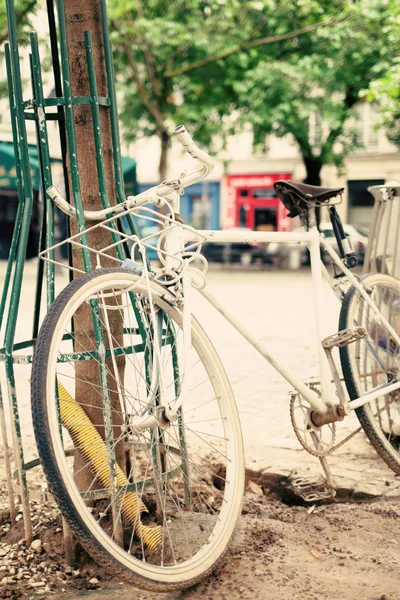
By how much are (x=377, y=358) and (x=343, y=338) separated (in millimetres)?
572

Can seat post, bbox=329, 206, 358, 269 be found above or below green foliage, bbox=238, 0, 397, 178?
below

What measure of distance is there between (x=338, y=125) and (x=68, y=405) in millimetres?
16175

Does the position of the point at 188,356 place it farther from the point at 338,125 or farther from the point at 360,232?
the point at 360,232

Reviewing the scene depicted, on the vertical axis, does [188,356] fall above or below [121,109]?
below

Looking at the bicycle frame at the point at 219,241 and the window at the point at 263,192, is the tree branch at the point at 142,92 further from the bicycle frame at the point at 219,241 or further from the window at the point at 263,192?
the bicycle frame at the point at 219,241

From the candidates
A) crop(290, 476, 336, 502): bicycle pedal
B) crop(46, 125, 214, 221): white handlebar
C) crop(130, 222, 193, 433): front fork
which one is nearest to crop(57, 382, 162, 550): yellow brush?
crop(130, 222, 193, 433): front fork

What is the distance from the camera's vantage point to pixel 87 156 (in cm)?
265

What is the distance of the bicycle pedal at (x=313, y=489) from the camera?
2.99 m

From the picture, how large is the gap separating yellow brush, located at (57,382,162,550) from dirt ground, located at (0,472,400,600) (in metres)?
0.21

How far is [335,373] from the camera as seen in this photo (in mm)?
3021

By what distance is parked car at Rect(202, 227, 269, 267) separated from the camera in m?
21.4

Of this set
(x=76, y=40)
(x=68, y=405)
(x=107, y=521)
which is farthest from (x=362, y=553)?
(x=76, y=40)

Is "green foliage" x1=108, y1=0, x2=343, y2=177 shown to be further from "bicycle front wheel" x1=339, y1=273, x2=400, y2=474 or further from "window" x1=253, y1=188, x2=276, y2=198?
Answer: "window" x1=253, y1=188, x2=276, y2=198

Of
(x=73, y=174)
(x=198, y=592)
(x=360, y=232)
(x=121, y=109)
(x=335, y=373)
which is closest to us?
(x=198, y=592)
